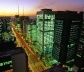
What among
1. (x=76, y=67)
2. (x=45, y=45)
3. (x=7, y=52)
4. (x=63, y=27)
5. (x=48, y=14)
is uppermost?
(x=48, y=14)

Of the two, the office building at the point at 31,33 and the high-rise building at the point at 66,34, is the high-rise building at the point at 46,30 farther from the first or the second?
the office building at the point at 31,33

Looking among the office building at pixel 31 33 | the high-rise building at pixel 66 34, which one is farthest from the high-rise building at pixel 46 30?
the office building at pixel 31 33

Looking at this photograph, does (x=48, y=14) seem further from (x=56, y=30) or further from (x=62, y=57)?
(x=62, y=57)

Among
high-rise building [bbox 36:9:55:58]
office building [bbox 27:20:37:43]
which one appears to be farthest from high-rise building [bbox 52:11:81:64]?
office building [bbox 27:20:37:43]

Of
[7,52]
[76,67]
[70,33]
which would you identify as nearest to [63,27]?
[70,33]

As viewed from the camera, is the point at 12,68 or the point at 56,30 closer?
the point at 12,68

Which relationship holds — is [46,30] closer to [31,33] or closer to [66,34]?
[66,34]

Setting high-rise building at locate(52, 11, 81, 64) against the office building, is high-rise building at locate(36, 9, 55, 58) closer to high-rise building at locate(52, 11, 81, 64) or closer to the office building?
high-rise building at locate(52, 11, 81, 64)
